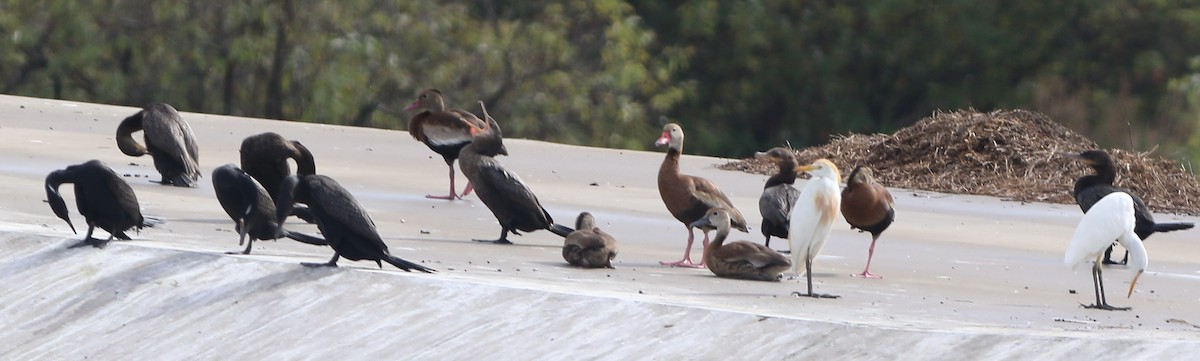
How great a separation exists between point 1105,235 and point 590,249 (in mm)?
2714

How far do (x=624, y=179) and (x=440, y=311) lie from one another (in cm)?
899

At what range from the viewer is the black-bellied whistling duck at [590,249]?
1077 cm

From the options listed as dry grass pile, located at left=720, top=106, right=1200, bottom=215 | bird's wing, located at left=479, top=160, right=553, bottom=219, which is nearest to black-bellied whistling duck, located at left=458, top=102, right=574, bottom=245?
bird's wing, located at left=479, top=160, right=553, bottom=219

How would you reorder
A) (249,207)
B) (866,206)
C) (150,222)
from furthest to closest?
(866,206) < (150,222) < (249,207)

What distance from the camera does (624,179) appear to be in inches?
699

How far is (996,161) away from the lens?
692 inches

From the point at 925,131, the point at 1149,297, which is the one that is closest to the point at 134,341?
the point at 1149,297

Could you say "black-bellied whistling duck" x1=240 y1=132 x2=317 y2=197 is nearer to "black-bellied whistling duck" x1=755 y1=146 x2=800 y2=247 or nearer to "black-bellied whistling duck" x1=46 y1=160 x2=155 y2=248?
"black-bellied whistling duck" x1=46 y1=160 x2=155 y2=248

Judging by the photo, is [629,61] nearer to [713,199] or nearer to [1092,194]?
[1092,194]

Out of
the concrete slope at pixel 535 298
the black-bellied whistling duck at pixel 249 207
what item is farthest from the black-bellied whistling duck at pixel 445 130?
the black-bellied whistling duck at pixel 249 207

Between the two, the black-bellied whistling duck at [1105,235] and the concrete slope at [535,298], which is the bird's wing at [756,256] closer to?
the concrete slope at [535,298]

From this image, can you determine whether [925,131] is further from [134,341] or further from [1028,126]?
[134,341]

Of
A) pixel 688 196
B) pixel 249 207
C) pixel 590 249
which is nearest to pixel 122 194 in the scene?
pixel 249 207

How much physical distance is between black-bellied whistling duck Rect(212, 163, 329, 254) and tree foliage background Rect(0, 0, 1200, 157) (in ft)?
66.7
